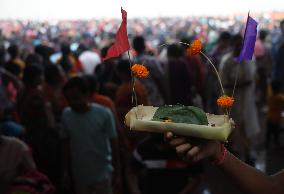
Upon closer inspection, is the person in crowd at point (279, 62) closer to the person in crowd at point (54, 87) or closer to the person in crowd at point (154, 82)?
the person in crowd at point (154, 82)

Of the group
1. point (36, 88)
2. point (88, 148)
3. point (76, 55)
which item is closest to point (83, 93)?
point (88, 148)

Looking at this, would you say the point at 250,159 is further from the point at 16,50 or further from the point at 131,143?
the point at 16,50

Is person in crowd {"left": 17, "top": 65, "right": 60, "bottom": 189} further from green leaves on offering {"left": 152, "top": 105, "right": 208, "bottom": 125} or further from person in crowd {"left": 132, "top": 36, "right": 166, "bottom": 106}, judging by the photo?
green leaves on offering {"left": 152, "top": 105, "right": 208, "bottom": 125}

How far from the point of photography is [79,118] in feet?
10.8

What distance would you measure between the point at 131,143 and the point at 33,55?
285 cm

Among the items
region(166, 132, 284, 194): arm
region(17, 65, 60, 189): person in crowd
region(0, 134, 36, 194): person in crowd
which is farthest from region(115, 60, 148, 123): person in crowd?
region(166, 132, 284, 194): arm

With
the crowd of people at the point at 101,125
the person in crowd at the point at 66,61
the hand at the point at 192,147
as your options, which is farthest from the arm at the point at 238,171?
the person in crowd at the point at 66,61

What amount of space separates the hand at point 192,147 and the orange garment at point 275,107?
475 cm

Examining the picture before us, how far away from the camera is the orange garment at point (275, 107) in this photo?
5.98 meters

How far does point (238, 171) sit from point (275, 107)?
4647mm

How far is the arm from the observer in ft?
Answer: 4.59

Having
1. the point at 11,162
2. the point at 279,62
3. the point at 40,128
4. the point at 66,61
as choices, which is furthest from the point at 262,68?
the point at 11,162

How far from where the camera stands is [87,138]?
10.8ft

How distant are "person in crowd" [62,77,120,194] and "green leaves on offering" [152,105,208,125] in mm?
1873
